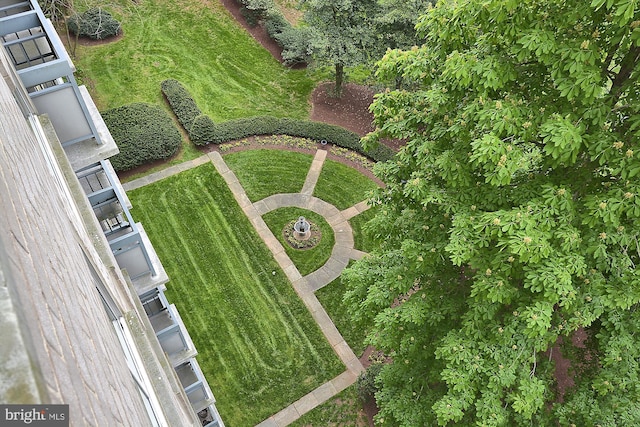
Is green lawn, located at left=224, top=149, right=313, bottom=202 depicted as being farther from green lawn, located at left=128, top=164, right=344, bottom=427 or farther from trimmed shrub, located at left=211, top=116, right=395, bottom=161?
trimmed shrub, located at left=211, top=116, right=395, bottom=161

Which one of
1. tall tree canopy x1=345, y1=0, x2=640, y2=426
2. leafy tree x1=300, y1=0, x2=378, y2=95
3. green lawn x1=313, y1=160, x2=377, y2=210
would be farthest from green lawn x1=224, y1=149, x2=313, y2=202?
tall tree canopy x1=345, y1=0, x2=640, y2=426

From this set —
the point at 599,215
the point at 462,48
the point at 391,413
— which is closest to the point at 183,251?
the point at 391,413

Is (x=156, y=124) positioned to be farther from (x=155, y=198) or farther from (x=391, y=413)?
(x=391, y=413)

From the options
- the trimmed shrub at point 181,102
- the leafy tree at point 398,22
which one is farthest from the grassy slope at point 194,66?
the leafy tree at point 398,22

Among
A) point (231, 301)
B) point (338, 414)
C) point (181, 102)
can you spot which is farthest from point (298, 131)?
point (338, 414)

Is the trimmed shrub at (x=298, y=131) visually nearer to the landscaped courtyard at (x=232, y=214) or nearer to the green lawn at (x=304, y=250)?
the landscaped courtyard at (x=232, y=214)

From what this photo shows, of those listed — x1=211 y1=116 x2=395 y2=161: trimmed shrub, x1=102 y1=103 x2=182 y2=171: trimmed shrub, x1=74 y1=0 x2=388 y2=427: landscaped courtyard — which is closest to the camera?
x1=74 y1=0 x2=388 y2=427: landscaped courtyard
